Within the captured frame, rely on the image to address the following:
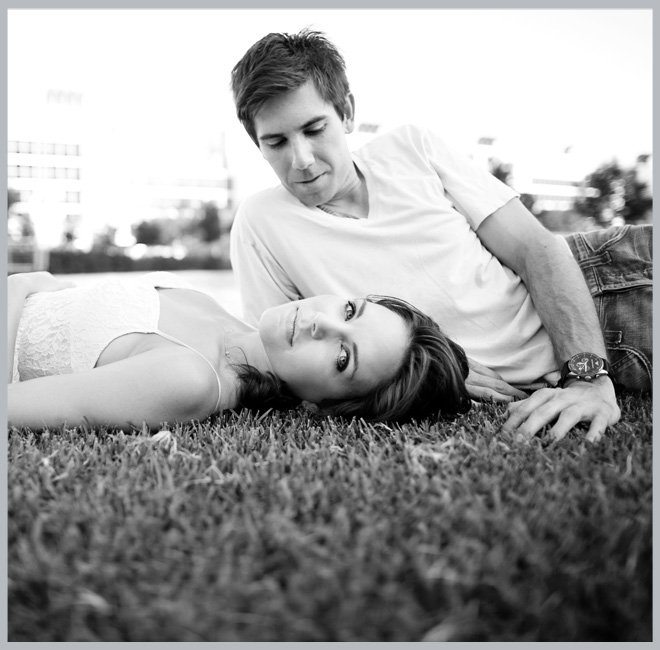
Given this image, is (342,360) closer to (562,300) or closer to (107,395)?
(107,395)

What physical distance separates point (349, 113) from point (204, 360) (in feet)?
5.30

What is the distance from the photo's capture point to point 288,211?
3.04 m

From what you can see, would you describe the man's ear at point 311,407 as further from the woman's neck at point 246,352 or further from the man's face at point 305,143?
the man's face at point 305,143

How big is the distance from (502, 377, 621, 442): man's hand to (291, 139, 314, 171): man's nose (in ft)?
4.51

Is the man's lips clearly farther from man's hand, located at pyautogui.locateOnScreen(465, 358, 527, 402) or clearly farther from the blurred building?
the blurred building

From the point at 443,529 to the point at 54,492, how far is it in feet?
2.99

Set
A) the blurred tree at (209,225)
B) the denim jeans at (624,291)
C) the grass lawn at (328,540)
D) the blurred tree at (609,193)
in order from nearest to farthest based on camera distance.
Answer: the grass lawn at (328,540)
the denim jeans at (624,291)
the blurred tree at (609,193)
the blurred tree at (209,225)

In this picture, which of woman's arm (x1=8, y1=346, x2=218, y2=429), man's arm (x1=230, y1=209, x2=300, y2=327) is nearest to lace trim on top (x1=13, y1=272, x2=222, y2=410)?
woman's arm (x1=8, y1=346, x2=218, y2=429)

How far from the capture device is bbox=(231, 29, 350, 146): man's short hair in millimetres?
2768

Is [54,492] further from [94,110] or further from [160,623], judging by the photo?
[94,110]

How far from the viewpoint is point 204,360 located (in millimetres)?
2193

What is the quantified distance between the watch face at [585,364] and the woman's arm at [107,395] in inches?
55.1

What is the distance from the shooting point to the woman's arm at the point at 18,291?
240 cm

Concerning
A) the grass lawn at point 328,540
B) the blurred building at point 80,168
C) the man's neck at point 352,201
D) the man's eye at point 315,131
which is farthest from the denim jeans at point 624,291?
the blurred building at point 80,168
